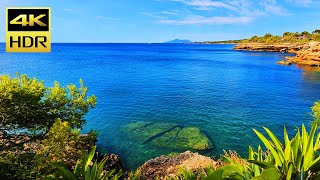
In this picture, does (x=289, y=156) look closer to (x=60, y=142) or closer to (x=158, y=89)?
(x=60, y=142)

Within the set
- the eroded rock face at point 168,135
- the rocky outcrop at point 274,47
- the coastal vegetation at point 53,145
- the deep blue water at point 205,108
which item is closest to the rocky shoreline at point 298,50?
the rocky outcrop at point 274,47

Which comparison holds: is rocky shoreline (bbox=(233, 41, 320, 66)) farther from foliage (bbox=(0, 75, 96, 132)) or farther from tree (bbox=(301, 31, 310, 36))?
foliage (bbox=(0, 75, 96, 132))

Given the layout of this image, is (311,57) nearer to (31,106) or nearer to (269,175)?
(31,106)

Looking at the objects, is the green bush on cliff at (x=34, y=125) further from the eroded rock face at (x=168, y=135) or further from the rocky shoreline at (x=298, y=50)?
the rocky shoreline at (x=298, y=50)

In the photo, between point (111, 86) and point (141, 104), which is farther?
point (111, 86)

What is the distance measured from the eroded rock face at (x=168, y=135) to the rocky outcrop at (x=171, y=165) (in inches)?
259

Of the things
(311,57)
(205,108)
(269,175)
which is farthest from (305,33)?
→ (269,175)

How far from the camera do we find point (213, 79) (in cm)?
5097

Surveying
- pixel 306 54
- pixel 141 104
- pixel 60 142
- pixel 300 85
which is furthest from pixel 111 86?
pixel 306 54

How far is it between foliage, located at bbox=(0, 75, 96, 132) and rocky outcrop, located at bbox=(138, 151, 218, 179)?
153 inches

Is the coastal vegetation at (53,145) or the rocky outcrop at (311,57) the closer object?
the coastal vegetation at (53,145)

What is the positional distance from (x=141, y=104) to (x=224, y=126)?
443 inches

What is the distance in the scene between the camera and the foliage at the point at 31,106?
10.2 meters

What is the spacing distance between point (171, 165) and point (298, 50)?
366ft
